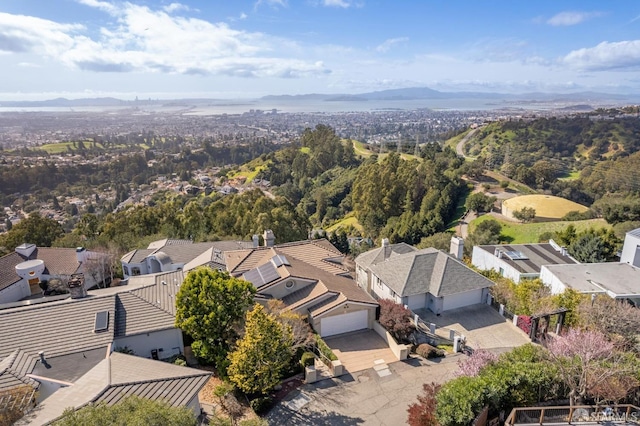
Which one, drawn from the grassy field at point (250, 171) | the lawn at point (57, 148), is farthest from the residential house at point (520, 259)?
the lawn at point (57, 148)

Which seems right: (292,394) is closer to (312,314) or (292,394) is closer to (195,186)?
(312,314)

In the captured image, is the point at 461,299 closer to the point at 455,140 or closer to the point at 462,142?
the point at 462,142

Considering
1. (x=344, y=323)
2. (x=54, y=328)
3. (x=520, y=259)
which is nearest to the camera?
(x=54, y=328)

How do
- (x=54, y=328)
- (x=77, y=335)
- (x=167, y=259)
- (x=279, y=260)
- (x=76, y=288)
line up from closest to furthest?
(x=77, y=335) → (x=54, y=328) → (x=76, y=288) → (x=279, y=260) → (x=167, y=259)

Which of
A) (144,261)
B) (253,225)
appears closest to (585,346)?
(144,261)

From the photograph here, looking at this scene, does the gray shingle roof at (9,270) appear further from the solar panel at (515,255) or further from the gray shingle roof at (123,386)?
the solar panel at (515,255)

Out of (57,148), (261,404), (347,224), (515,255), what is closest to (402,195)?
(347,224)

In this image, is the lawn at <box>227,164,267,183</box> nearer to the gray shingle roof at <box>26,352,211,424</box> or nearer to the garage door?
the garage door
